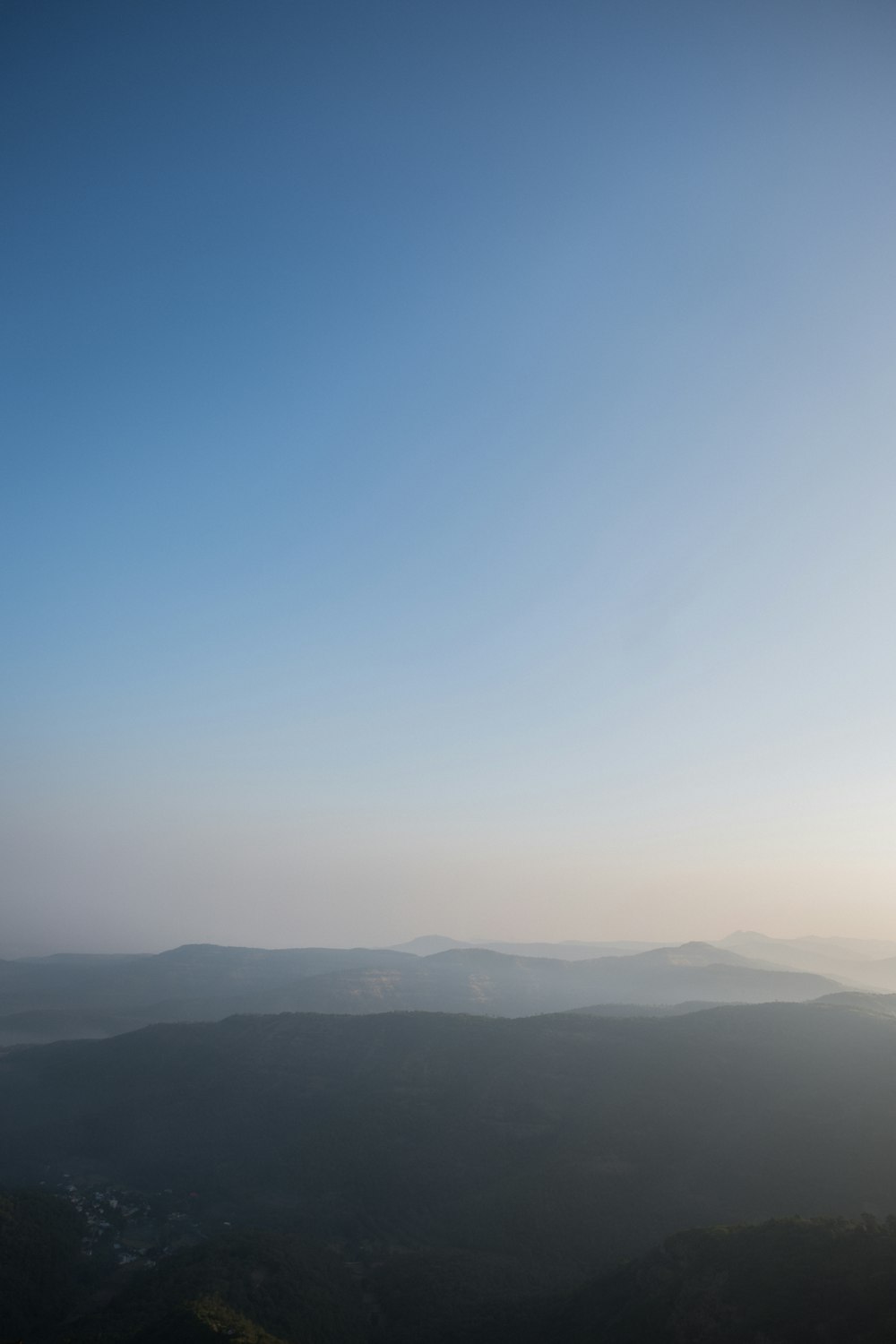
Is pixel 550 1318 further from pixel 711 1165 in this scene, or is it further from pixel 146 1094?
pixel 146 1094

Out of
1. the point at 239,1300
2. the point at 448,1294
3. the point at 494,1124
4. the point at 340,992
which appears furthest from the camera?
the point at 340,992

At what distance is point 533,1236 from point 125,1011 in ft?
421

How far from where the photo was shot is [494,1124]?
2373 inches

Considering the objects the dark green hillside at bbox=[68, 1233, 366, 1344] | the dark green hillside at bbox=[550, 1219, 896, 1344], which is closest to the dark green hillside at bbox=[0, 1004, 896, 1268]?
the dark green hillside at bbox=[68, 1233, 366, 1344]

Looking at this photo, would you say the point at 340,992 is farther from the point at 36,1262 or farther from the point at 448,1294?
the point at 448,1294

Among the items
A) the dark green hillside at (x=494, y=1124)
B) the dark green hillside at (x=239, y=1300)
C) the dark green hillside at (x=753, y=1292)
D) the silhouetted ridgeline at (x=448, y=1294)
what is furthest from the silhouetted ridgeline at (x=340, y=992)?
the dark green hillside at (x=753, y=1292)

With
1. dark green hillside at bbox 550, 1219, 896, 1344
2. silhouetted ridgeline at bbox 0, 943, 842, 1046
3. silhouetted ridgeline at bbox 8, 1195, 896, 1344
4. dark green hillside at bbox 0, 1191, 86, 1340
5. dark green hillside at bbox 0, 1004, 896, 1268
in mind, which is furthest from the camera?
silhouetted ridgeline at bbox 0, 943, 842, 1046

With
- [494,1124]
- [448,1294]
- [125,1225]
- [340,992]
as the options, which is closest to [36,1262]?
[125,1225]

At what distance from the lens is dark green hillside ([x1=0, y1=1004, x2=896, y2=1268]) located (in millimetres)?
45719

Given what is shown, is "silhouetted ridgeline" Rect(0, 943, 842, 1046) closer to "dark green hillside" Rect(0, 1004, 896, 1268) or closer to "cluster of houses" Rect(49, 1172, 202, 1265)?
"dark green hillside" Rect(0, 1004, 896, 1268)

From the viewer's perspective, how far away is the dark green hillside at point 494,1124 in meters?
45.7

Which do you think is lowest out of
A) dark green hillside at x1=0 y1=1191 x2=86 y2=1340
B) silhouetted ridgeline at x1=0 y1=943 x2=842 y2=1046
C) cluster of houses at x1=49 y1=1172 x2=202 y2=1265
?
silhouetted ridgeline at x1=0 y1=943 x2=842 y2=1046

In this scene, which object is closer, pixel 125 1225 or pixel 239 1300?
pixel 239 1300

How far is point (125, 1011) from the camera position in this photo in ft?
468
